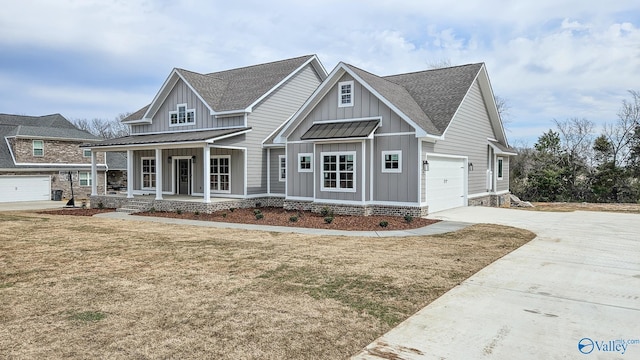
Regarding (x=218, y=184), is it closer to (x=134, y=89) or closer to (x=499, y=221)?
(x=499, y=221)

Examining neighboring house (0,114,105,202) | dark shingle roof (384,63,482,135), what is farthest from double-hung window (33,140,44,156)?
dark shingle roof (384,63,482,135)

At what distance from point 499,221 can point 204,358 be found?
43.3ft

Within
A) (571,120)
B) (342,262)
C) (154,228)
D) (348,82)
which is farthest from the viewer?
(571,120)

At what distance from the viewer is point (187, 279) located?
23.7ft

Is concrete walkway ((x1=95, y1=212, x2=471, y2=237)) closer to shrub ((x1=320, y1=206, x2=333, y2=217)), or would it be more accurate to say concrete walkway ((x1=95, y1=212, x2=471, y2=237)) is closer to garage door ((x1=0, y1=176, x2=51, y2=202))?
shrub ((x1=320, y1=206, x2=333, y2=217))

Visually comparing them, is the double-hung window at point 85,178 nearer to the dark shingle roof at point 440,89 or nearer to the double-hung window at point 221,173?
the double-hung window at point 221,173

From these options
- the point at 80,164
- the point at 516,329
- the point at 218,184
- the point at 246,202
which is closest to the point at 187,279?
the point at 516,329

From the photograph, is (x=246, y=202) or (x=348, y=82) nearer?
(x=348, y=82)

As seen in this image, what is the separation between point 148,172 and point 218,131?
7316mm

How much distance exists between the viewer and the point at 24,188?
29.8 metres

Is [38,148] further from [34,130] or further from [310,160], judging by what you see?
[310,160]

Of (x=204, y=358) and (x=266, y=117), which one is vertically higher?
(x=266, y=117)

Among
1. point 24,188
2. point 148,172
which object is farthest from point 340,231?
point 24,188

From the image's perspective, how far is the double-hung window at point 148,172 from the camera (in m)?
25.1
